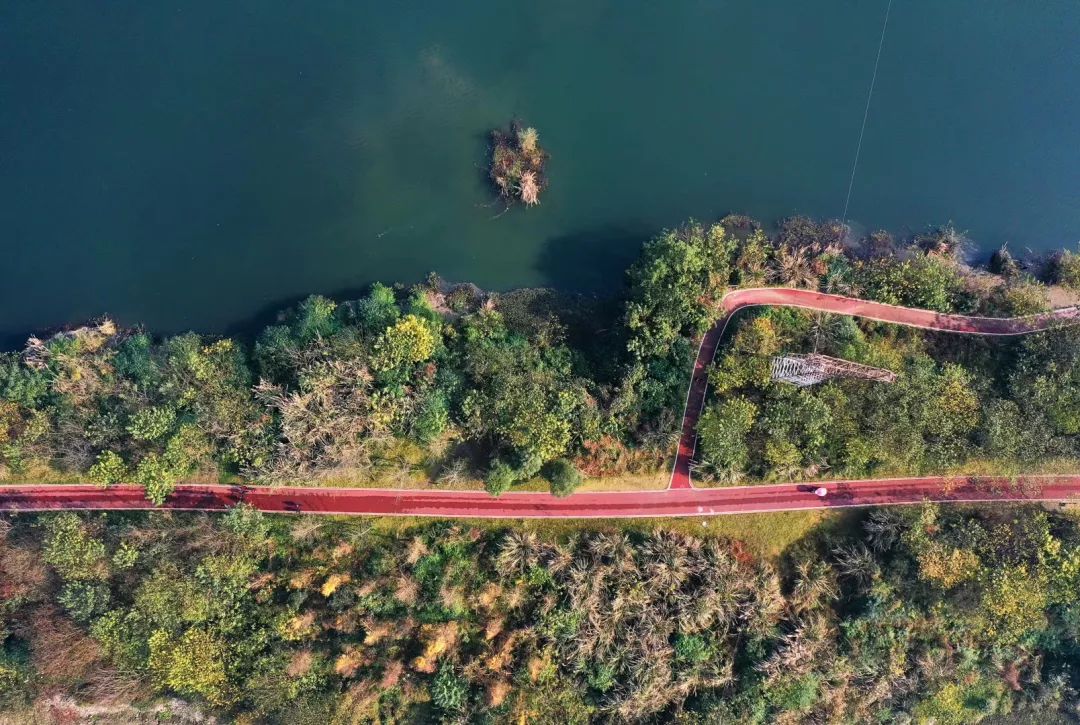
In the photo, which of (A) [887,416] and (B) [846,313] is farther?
(B) [846,313]

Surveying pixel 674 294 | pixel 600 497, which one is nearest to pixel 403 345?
pixel 600 497

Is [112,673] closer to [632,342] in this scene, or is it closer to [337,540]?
[337,540]

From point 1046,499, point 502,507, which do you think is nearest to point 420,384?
point 502,507

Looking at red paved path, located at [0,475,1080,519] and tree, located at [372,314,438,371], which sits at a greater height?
tree, located at [372,314,438,371]

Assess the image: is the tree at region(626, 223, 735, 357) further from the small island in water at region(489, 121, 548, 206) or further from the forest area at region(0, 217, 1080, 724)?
the small island in water at region(489, 121, 548, 206)

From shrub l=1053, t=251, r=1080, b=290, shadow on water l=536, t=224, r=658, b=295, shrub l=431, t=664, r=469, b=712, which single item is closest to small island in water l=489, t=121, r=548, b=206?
shadow on water l=536, t=224, r=658, b=295

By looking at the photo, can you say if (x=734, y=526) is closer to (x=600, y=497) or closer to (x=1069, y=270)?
(x=600, y=497)

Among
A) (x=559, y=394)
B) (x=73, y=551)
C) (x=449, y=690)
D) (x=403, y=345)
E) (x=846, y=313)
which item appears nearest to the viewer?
(x=449, y=690)

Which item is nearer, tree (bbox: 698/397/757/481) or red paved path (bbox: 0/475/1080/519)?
tree (bbox: 698/397/757/481)
